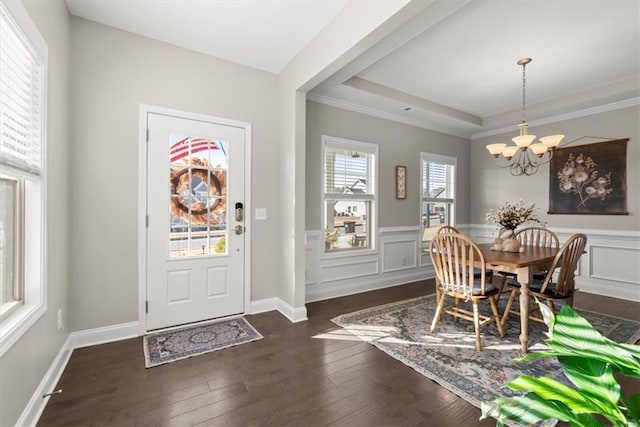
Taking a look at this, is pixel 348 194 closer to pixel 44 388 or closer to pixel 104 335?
pixel 104 335

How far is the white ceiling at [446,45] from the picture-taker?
234cm

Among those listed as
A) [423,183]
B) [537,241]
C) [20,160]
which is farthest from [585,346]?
[423,183]

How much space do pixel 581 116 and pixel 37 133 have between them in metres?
6.16

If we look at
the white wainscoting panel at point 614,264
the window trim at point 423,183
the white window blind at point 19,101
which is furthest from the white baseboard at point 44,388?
the white wainscoting panel at point 614,264

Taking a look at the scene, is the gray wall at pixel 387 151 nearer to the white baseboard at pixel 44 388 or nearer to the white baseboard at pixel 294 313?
the white baseboard at pixel 294 313

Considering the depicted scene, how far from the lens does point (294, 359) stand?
7.54 ft

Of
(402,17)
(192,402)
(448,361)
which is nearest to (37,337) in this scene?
(192,402)

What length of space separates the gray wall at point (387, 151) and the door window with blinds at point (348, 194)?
116 mm

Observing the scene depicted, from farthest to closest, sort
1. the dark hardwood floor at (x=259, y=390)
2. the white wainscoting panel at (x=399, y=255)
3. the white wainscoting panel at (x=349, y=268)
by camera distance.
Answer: the white wainscoting panel at (x=399, y=255)
the white wainscoting panel at (x=349, y=268)
the dark hardwood floor at (x=259, y=390)

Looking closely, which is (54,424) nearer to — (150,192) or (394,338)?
(150,192)

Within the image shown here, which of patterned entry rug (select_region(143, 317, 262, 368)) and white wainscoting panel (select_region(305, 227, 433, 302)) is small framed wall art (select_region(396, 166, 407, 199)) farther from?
patterned entry rug (select_region(143, 317, 262, 368))

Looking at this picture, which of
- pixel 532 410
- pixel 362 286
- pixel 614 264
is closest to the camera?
pixel 532 410

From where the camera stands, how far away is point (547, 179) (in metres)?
4.56

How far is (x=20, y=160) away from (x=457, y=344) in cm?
328
